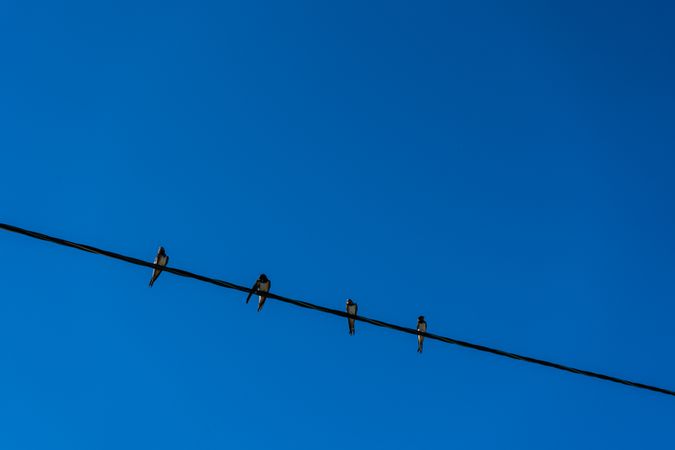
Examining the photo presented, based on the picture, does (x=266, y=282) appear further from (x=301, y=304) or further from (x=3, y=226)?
(x=3, y=226)

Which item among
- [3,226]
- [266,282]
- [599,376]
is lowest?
[3,226]

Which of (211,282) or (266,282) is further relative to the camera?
(266,282)

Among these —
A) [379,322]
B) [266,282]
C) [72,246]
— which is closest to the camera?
[72,246]

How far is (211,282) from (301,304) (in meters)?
0.83

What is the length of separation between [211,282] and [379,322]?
1.57 meters

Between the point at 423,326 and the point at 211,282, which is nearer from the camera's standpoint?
the point at 211,282

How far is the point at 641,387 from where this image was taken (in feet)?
21.5

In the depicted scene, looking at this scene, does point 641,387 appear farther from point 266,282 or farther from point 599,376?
point 266,282

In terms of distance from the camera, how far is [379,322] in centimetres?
634

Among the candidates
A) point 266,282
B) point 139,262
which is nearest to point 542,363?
point 139,262

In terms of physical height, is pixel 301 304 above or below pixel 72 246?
above

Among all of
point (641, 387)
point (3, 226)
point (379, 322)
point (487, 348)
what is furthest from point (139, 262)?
point (641, 387)

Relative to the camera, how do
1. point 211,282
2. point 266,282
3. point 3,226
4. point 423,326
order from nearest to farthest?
point 3,226
point 211,282
point 266,282
point 423,326

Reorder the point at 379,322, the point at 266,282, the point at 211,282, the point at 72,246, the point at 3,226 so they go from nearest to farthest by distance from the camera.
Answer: the point at 3,226 < the point at 72,246 < the point at 211,282 < the point at 379,322 < the point at 266,282
